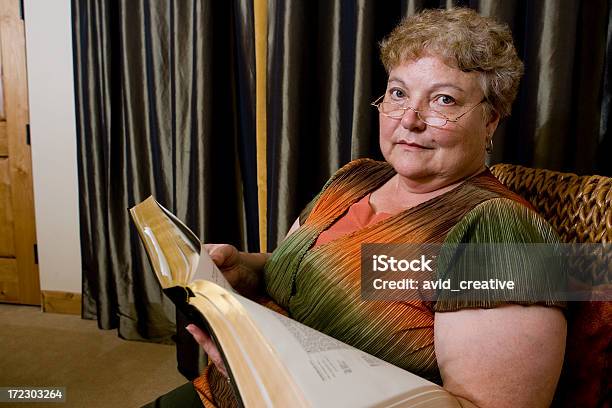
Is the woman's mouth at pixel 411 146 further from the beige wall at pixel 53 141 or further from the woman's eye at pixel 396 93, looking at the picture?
the beige wall at pixel 53 141

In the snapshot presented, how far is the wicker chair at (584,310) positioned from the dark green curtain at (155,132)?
1.32 meters

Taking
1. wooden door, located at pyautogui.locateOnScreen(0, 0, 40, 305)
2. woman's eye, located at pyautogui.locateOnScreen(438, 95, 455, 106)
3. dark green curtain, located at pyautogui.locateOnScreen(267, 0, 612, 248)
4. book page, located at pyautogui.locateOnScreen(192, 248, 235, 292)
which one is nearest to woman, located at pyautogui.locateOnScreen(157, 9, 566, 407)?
woman's eye, located at pyautogui.locateOnScreen(438, 95, 455, 106)

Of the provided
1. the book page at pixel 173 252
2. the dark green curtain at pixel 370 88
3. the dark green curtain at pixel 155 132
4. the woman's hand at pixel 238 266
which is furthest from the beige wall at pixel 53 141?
the book page at pixel 173 252

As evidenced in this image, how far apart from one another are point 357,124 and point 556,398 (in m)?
1.06

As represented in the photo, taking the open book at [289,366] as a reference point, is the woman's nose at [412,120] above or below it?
above

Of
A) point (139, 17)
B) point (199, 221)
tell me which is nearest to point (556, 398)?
point (199, 221)

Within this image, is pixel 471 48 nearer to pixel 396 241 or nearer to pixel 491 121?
pixel 491 121

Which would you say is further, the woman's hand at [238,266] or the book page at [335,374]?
the woman's hand at [238,266]

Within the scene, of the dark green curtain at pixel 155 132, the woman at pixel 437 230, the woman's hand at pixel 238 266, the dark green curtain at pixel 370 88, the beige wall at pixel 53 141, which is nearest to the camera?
the woman at pixel 437 230

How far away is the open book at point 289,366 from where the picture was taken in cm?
49

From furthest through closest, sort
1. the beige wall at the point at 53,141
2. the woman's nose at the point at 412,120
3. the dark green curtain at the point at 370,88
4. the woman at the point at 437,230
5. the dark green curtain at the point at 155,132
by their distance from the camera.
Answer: the beige wall at the point at 53,141 → the dark green curtain at the point at 155,132 → the dark green curtain at the point at 370,88 → the woman's nose at the point at 412,120 → the woman at the point at 437,230

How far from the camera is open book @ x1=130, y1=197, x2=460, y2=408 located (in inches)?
19.5

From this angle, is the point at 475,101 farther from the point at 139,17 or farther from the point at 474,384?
the point at 139,17

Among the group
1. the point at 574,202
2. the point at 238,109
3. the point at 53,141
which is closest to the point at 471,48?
the point at 574,202
